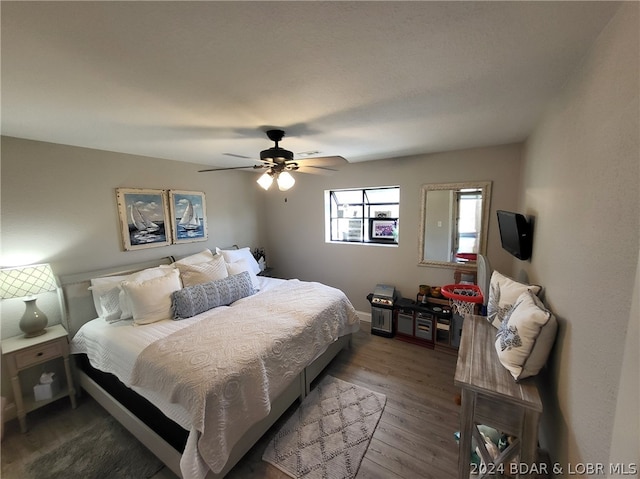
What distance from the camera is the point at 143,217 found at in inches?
111

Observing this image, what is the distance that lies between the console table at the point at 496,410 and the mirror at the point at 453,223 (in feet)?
5.53

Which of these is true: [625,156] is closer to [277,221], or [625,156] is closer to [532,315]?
[532,315]

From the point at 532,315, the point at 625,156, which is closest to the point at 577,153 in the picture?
the point at 625,156

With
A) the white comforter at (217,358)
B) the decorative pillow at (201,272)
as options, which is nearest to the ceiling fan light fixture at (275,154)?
the white comforter at (217,358)

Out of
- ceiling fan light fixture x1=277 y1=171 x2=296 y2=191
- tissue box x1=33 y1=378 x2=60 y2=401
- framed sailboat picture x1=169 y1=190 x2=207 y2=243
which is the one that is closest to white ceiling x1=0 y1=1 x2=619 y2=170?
ceiling fan light fixture x1=277 y1=171 x2=296 y2=191

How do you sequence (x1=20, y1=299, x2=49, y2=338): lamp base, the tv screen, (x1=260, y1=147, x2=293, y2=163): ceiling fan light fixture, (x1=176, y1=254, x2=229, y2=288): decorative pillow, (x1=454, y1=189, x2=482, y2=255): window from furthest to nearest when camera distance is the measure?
(x1=454, y1=189, x2=482, y2=255): window, (x1=176, y1=254, x2=229, y2=288): decorative pillow, (x1=20, y1=299, x2=49, y2=338): lamp base, (x1=260, y1=147, x2=293, y2=163): ceiling fan light fixture, the tv screen

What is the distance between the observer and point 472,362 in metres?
1.46

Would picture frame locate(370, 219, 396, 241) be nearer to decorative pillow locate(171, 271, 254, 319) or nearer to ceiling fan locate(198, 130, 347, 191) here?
ceiling fan locate(198, 130, 347, 191)

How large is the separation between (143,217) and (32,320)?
1280 millimetres

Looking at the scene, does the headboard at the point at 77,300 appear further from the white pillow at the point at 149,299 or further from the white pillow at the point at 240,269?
the white pillow at the point at 240,269

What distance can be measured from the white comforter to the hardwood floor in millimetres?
495

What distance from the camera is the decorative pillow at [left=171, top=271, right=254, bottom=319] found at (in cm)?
224

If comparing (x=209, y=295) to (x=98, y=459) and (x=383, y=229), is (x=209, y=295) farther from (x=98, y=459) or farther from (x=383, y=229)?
(x=383, y=229)

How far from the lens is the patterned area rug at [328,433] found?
5.37 feet
